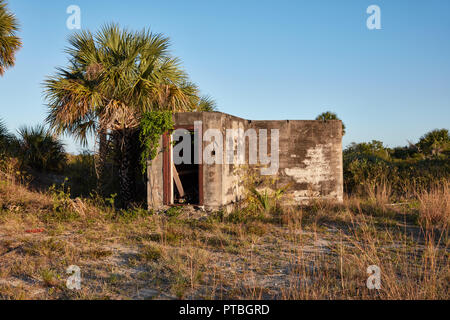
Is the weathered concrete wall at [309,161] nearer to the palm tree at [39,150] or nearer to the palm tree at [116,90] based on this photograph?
the palm tree at [116,90]

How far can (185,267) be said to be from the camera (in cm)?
470

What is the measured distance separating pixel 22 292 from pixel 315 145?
8.11 meters

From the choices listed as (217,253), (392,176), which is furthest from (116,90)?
(392,176)

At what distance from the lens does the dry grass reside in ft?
13.2

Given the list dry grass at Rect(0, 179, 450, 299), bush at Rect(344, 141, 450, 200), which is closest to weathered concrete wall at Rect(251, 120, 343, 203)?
dry grass at Rect(0, 179, 450, 299)

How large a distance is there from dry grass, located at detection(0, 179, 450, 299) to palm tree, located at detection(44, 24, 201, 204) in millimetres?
2065

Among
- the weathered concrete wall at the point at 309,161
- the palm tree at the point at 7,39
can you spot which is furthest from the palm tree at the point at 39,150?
the weathered concrete wall at the point at 309,161

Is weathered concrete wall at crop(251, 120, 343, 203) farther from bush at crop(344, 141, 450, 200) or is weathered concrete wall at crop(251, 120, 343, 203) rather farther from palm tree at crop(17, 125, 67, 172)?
palm tree at crop(17, 125, 67, 172)

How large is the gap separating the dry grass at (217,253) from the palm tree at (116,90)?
206cm

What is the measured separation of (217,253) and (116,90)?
17.2 feet

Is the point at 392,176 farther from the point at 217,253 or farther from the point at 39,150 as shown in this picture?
the point at 39,150

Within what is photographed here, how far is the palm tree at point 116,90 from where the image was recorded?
8461mm

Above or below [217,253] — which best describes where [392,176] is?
above

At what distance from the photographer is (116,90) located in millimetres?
8461
